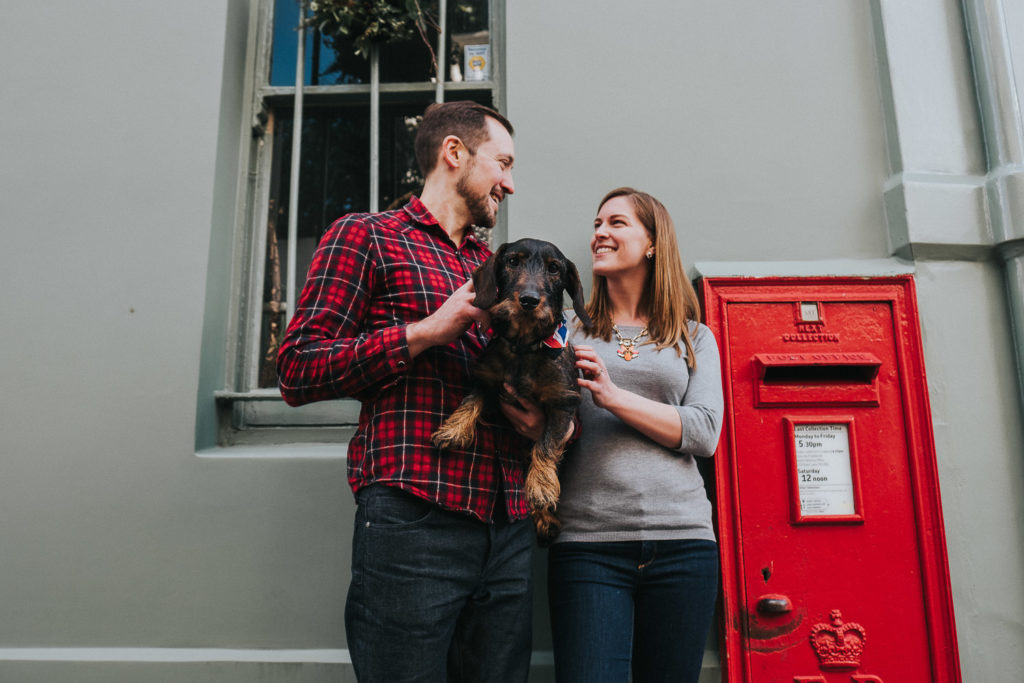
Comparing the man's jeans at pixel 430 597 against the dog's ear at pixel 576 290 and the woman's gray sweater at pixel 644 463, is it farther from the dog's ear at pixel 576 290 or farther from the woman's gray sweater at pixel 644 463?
the dog's ear at pixel 576 290

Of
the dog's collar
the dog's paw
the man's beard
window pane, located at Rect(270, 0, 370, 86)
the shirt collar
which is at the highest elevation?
window pane, located at Rect(270, 0, 370, 86)

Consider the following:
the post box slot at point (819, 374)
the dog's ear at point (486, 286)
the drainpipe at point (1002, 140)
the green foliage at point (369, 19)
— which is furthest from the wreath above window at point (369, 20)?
the drainpipe at point (1002, 140)

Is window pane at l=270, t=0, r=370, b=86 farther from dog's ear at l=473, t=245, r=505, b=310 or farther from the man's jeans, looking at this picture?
the man's jeans

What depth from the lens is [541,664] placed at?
2393 mm

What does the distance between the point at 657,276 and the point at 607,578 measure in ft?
3.46

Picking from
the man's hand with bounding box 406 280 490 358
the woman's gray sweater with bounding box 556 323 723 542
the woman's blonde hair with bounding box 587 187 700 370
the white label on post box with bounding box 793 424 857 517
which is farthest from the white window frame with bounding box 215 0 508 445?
the white label on post box with bounding box 793 424 857 517

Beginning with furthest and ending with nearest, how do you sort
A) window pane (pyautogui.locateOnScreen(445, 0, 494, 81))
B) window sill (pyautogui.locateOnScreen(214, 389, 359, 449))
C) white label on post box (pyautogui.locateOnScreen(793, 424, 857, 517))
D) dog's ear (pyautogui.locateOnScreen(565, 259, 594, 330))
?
window pane (pyautogui.locateOnScreen(445, 0, 494, 81)), window sill (pyautogui.locateOnScreen(214, 389, 359, 449)), white label on post box (pyautogui.locateOnScreen(793, 424, 857, 517)), dog's ear (pyautogui.locateOnScreen(565, 259, 594, 330))

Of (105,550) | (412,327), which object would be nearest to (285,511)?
(105,550)

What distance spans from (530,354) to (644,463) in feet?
1.96

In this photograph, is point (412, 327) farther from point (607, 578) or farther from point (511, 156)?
point (607, 578)

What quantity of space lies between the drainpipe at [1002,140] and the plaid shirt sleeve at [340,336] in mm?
2553

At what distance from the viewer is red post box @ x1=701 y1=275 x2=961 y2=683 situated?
2.18 meters

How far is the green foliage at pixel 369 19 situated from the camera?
3.00 meters

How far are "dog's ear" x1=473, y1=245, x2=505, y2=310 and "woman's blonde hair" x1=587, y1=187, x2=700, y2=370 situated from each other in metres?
0.70
